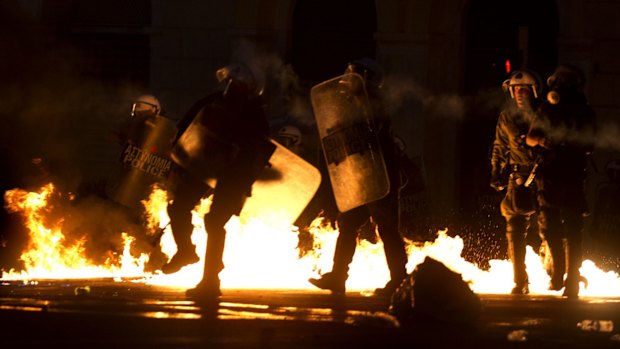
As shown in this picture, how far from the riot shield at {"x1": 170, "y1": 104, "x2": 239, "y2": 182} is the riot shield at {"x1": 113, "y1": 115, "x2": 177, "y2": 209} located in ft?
8.74

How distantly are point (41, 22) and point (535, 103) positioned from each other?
33.5 feet

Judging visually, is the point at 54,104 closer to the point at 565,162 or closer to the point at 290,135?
the point at 290,135

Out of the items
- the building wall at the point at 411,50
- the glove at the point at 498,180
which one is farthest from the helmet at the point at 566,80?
the building wall at the point at 411,50

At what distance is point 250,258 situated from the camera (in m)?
16.2

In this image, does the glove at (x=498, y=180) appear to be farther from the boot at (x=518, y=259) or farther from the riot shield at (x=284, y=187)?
the riot shield at (x=284, y=187)

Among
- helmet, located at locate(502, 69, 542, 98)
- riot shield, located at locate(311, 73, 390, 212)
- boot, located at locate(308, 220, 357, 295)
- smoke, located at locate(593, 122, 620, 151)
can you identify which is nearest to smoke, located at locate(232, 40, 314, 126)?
smoke, located at locate(593, 122, 620, 151)

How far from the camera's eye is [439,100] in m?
21.8

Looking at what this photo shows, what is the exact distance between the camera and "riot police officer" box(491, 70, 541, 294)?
568 inches

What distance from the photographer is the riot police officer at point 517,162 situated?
1443 cm

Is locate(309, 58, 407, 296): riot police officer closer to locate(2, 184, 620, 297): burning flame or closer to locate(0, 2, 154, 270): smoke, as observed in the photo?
locate(2, 184, 620, 297): burning flame

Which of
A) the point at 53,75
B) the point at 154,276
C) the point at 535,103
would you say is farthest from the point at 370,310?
the point at 53,75

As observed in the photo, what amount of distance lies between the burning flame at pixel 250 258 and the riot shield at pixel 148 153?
1.52 feet

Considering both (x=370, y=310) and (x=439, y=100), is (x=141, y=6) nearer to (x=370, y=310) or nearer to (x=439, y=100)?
(x=439, y=100)

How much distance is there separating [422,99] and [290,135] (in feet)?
12.7
